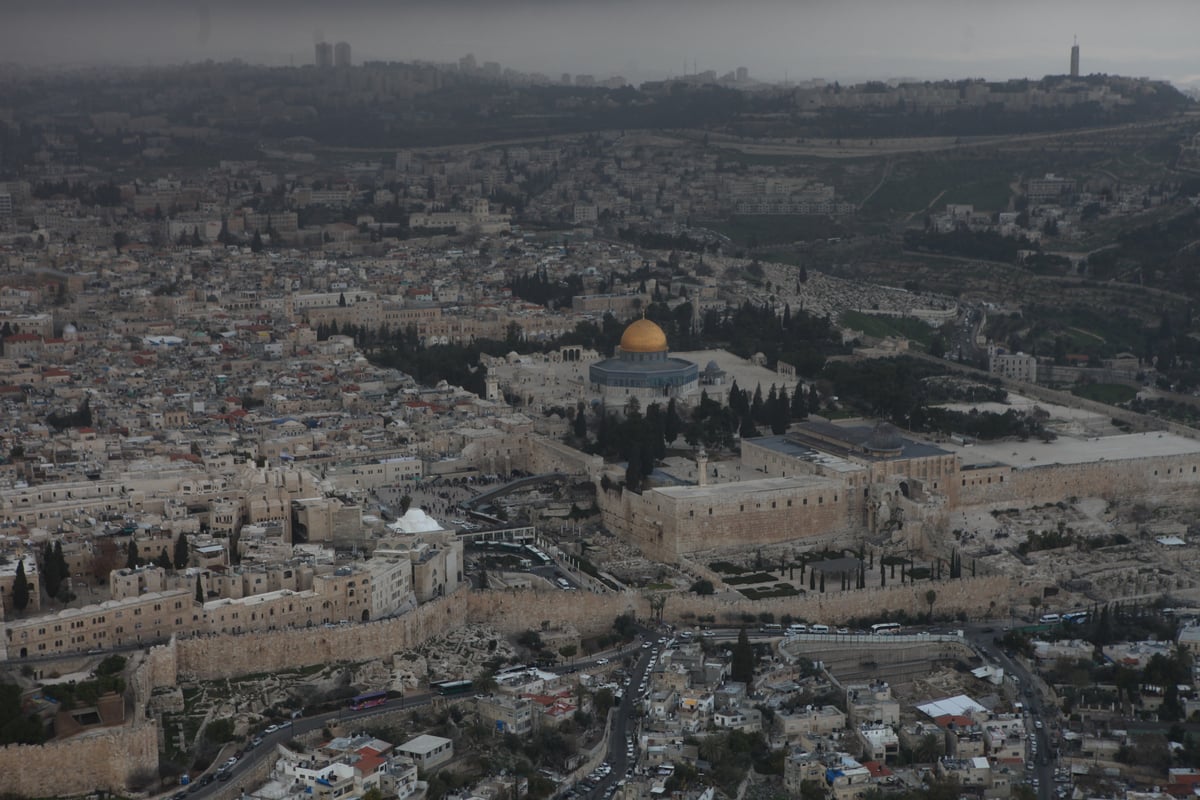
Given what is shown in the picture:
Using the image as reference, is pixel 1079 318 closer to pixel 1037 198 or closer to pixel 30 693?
pixel 1037 198

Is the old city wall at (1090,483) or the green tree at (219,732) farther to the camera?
the old city wall at (1090,483)

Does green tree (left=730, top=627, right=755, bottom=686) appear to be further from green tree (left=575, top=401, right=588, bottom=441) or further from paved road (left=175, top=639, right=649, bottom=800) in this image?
green tree (left=575, top=401, right=588, bottom=441)

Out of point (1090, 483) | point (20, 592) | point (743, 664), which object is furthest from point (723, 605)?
point (20, 592)

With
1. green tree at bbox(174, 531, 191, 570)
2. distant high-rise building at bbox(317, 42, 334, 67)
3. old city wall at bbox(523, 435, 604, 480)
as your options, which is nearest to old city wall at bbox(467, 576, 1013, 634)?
green tree at bbox(174, 531, 191, 570)

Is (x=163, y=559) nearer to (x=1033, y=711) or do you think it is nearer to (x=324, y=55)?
(x=1033, y=711)

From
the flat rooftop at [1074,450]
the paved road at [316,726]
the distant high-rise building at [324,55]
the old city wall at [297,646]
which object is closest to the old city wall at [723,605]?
the paved road at [316,726]

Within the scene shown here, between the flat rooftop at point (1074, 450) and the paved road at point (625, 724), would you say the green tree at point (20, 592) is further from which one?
the flat rooftop at point (1074, 450)
